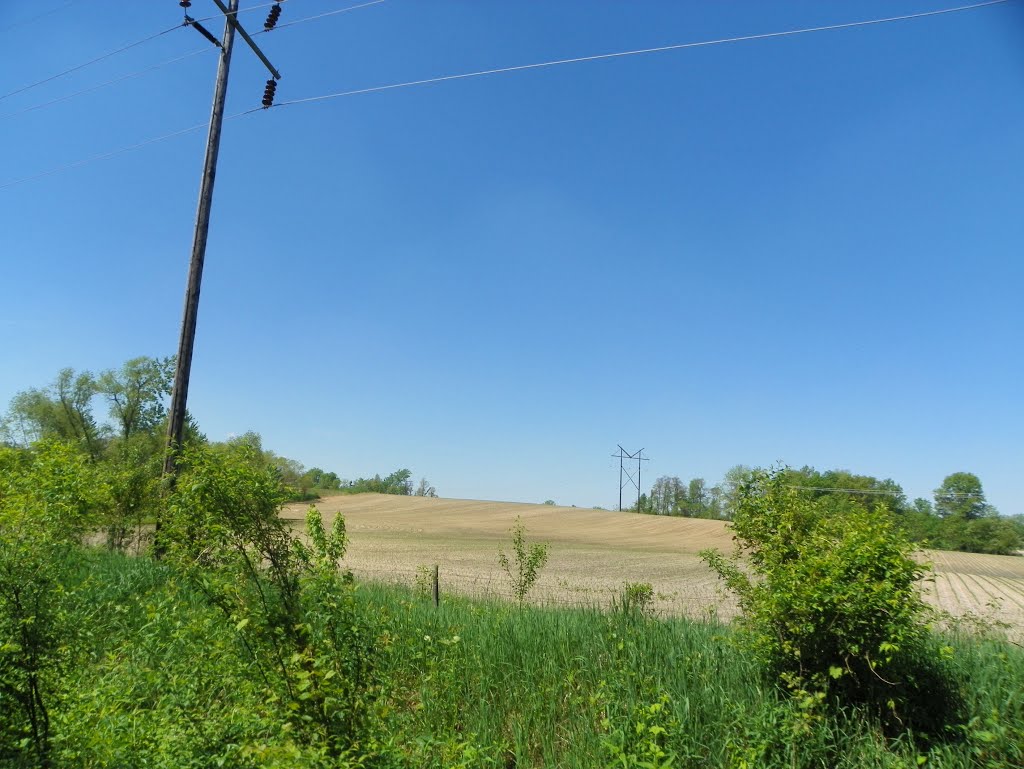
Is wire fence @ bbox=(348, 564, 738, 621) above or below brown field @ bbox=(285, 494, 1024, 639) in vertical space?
Result: above

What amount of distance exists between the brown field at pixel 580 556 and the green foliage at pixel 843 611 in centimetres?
40

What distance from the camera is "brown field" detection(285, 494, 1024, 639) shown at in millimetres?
14648

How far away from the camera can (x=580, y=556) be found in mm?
38406

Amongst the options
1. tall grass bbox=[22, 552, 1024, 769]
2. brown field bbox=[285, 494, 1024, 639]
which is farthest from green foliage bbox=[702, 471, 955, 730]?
brown field bbox=[285, 494, 1024, 639]

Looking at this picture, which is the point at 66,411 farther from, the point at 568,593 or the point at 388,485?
the point at 388,485

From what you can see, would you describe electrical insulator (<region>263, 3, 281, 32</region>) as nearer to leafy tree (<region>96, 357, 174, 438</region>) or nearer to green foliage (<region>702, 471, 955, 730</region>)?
green foliage (<region>702, 471, 955, 730</region>)

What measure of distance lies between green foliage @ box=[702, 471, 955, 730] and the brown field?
40 cm

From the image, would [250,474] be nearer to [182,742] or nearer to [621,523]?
[182,742]

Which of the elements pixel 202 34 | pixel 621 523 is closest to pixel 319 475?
pixel 621 523

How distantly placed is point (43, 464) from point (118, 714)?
6.72 ft

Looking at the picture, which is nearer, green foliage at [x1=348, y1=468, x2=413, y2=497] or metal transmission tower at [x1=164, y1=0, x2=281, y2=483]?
Answer: metal transmission tower at [x1=164, y1=0, x2=281, y2=483]

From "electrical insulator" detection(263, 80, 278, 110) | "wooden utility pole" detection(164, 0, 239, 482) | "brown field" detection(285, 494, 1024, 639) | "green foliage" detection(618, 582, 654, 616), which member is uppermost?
"electrical insulator" detection(263, 80, 278, 110)

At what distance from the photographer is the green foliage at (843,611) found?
450 centimetres

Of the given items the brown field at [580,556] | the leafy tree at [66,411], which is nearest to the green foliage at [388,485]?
the brown field at [580,556]
